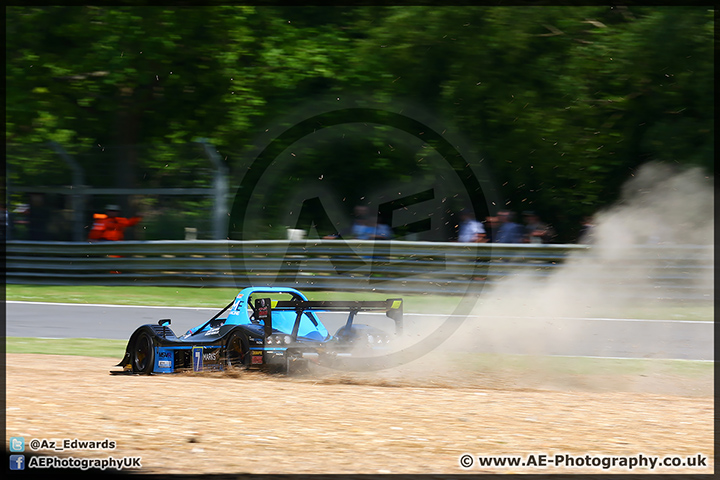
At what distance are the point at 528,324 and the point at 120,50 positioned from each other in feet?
38.2

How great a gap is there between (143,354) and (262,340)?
1304 millimetres

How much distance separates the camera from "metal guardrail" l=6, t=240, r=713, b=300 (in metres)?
12.9

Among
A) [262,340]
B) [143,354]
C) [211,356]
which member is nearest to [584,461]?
[262,340]

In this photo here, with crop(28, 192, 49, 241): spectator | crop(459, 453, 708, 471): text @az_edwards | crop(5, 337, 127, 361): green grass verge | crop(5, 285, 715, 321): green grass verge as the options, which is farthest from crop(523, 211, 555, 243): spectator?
crop(459, 453, 708, 471): text @az_edwards

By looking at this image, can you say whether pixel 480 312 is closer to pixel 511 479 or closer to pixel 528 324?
pixel 528 324

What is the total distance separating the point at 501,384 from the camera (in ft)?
26.6

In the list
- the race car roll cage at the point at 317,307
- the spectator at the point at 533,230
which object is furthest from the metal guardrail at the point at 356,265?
the race car roll cage at the point at 317,307

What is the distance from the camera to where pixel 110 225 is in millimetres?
16188

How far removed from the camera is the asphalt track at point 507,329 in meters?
10.3

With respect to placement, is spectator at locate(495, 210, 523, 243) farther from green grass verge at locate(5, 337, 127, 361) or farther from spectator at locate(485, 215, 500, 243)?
green grass verge at locate(5, 337, 127, 361)

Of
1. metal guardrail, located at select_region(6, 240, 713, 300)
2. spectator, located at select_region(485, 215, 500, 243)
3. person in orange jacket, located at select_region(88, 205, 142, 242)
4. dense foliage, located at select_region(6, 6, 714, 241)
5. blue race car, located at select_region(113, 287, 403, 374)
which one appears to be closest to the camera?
blue race car, located at select_region(113, 287, 403, 374)

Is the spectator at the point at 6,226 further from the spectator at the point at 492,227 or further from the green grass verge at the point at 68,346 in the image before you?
the spectator at the point at 492,227

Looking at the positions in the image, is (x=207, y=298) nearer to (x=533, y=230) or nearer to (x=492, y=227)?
(x=492, y=227)

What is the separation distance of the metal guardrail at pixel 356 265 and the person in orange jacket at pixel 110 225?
2.19 feet
